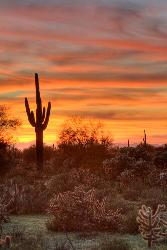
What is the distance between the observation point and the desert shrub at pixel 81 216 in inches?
480

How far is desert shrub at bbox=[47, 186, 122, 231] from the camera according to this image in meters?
12.2

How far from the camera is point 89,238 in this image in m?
11.4

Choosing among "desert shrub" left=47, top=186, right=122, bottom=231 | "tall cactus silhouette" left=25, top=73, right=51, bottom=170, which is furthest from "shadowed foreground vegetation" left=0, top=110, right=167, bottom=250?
"tall cactus silhouette" left=25, top=73, right=51, bottom=170

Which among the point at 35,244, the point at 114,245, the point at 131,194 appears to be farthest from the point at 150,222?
the point at 131,194

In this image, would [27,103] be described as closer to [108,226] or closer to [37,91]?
[37,91]

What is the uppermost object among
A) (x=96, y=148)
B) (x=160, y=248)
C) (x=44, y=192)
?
(x=96, y=148)

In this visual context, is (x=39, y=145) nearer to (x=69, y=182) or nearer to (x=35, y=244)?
(x=69, y=182)

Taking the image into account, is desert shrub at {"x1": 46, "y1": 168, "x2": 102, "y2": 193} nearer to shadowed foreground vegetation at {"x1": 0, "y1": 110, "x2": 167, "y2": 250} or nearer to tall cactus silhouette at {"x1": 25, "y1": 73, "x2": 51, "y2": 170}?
shadowed foreground vegetation at {"x1": 0, "y1": 110, "x2": 167, "y2": 250}

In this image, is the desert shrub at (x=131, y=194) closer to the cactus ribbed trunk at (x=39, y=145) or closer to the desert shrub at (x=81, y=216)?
the desert shrub at (x=81, y=216)

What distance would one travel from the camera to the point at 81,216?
487 inches

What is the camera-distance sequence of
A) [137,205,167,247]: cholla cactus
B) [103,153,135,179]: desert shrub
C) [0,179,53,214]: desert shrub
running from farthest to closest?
[103,153,135,179]: desert shrub < [0,179,53,214]: desert shrub < [137,205,167,247]: cholla cactus

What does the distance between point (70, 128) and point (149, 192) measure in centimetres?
2608

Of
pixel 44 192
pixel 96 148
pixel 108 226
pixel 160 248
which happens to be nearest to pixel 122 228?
pixel 108 226

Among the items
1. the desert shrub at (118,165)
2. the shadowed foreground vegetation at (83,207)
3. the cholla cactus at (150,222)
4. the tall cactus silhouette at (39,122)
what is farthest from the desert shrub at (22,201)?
the tall cactus silhouette at (39,122)
